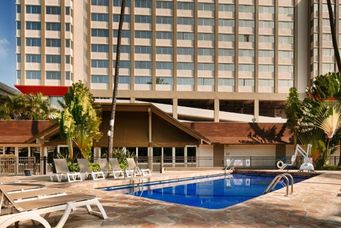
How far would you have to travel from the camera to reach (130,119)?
94.9 ft

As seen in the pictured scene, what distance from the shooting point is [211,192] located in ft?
59.0

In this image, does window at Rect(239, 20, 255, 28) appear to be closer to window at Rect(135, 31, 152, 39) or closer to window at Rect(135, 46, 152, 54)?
window at Rect(135, 31, 152, 39)

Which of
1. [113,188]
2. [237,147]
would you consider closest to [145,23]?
[237,147]

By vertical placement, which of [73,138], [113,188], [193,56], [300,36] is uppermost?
[300,36]

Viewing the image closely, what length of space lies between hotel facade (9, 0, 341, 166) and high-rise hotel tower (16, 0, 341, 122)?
16 cm

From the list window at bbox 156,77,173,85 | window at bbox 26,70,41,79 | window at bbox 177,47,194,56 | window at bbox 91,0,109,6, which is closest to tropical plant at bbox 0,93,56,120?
window at bbox 26,70,41,79

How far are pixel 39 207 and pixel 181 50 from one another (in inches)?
2244

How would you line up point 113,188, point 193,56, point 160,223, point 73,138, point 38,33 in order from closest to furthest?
point 160,223
point 113,188
point 73,138
point 38,33
point 193,56

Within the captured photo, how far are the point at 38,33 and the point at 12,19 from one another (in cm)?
490

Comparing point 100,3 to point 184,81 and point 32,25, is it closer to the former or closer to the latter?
point 32,25

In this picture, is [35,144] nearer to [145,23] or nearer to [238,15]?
[145,23]

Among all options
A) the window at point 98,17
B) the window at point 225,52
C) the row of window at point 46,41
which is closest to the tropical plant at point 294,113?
the window at point 225,52

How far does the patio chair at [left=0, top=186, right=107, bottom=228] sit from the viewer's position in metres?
5.86

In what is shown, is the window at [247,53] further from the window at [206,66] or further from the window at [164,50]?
the window at [164,50]
